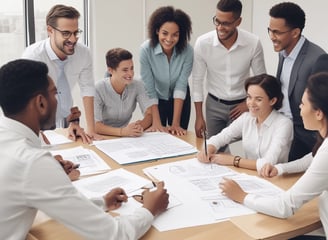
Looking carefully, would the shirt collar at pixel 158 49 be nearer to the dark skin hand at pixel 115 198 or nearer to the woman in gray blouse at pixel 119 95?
the woman in gray blouse at pixel 119 95

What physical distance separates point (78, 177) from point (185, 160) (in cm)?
52

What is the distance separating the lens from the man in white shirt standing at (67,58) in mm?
2371

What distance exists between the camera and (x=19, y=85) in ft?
3.86

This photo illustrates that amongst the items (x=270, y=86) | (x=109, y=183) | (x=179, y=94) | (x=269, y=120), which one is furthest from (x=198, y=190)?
(x=179, y=94)

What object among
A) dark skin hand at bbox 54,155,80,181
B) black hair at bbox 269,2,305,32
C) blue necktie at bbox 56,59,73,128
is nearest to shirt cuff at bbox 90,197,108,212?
dark skin hand at bbox 54,155,80,181

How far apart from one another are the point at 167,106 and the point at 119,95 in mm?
390

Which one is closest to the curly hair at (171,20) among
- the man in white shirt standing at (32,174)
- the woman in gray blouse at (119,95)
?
the woman in gray blouse at (119,95)

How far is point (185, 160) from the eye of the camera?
2025mm

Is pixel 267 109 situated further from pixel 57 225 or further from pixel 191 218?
pixel 57 225

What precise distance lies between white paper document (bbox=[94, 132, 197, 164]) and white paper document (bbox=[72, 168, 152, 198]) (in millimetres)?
190

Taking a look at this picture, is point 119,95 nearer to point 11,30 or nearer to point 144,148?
point 144,148

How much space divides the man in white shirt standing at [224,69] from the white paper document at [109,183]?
0.88m

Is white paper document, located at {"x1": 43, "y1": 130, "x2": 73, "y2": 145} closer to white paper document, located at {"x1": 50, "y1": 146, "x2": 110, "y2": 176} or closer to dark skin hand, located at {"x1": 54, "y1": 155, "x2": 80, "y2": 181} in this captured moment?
white paper document, located at {"x1": 50, "y1": 146, "x2": 110, "y2": 176}

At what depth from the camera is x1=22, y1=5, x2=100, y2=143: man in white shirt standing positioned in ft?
7.78
